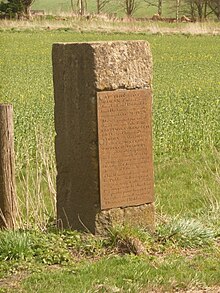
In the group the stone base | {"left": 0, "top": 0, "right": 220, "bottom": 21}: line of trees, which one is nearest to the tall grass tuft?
the stone base

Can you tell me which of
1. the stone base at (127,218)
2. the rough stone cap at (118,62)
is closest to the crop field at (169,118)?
the stone base at (127,218)

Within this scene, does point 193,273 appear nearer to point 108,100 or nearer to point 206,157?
point 108,100

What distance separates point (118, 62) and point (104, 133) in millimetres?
661

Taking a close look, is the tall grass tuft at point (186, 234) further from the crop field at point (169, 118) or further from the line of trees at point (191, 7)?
the line of trees at point (191, 7)

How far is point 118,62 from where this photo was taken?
8266 millimetres

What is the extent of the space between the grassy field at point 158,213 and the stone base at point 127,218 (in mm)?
143

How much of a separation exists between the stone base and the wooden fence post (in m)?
0.98

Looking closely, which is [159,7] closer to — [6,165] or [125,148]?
[6,165]

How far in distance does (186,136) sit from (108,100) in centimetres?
861

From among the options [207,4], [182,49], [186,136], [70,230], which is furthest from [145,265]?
[207,4]

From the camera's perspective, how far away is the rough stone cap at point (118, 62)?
26.6 feet

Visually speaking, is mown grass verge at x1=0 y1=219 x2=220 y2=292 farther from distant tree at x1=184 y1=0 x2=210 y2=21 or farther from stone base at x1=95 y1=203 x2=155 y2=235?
distant tree at x1=184 y1=0 x2=210 y2=21

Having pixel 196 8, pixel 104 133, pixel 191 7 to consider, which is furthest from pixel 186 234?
pixel 196 8

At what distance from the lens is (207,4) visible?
297 feet
